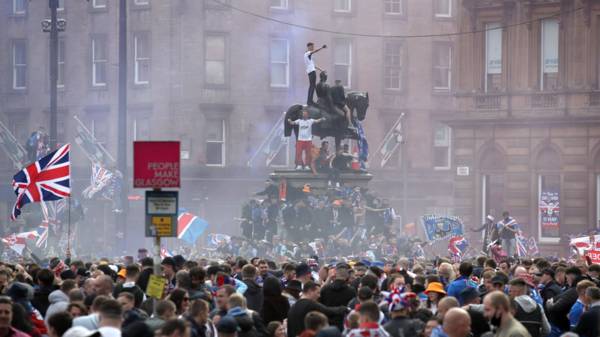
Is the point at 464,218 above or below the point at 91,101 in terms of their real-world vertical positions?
below

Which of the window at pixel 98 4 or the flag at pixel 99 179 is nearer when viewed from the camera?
the flag at pixel 99 179

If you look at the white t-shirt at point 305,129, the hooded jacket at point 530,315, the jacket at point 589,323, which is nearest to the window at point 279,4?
the white t-shirt at point 305,129

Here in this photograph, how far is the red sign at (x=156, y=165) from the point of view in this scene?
53.2 ft

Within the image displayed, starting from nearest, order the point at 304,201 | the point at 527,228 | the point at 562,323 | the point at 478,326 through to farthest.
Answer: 1. the point at 478,326
2. the point at 562,323
3. the point at 304,201
4. the point at 527,228

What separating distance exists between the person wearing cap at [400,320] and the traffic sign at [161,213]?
10.9ft

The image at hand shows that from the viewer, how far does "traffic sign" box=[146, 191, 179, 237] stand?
15.9 meters

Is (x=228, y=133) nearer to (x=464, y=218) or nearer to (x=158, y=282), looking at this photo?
(x=464, y=218)

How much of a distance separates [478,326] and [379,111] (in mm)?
51825

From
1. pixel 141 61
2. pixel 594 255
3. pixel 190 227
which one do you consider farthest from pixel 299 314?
pixel 141 61

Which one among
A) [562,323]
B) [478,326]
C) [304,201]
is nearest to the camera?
[478,326]

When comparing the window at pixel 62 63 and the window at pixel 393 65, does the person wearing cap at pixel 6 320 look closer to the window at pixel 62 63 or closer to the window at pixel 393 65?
the window at pixel 393 65

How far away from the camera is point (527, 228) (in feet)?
171

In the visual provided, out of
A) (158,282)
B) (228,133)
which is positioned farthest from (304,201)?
(228,133)

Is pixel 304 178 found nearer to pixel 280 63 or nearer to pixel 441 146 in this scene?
pixel 280 63
